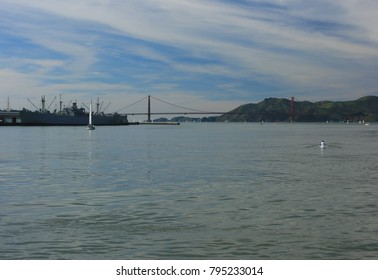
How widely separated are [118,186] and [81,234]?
11.0 metres

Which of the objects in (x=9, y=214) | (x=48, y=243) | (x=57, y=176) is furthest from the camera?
(x=57, y=176)

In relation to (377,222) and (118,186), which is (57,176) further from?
(377,222)

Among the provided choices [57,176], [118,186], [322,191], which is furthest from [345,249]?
[57,176]

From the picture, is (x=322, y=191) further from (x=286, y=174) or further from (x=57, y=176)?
(x=57, y=176)

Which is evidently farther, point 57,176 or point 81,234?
point 57,176

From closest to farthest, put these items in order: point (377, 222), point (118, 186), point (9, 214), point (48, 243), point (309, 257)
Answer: point (309, 257) → point (48, 243) → point (377, 222) → point (9, 214) → point (118, 186)

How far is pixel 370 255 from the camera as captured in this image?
43.4 feet

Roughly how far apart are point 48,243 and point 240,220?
636 centimetres

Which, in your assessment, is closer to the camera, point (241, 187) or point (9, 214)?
point (9, 214)

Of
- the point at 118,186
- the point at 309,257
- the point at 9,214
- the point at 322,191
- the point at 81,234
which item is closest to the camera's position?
the point at 309,257

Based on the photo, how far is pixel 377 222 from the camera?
17.2 m
